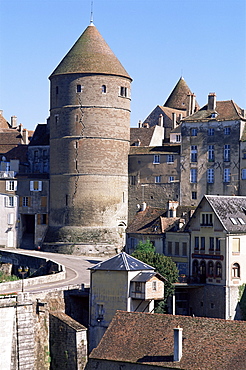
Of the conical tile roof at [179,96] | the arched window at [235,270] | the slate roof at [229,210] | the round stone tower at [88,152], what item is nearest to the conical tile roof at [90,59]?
the round stone tower at [88,152]

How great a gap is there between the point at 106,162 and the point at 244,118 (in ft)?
37.2

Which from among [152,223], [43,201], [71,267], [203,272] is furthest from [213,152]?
[203,272]

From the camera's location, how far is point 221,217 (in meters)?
56.6

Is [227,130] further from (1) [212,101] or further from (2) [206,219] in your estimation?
(2) [206,219]

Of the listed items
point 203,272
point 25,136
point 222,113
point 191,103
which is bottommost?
point 203,272

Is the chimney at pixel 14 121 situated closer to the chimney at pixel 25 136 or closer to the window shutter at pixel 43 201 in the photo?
the chimney at pixel 25 136

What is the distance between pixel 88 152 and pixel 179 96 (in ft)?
67.9

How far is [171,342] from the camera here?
3866 cm

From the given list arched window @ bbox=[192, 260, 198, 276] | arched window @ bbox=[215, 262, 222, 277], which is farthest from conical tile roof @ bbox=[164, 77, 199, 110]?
arched window @ bbox=[215, 262, 222, 277]

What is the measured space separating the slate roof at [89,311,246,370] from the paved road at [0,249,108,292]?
11144mm

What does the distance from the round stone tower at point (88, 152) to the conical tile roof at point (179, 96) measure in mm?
16788

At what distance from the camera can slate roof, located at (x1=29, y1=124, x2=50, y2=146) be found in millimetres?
80100

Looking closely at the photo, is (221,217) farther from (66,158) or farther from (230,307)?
(66,158)

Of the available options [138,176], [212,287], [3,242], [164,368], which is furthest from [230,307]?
[3,242]
